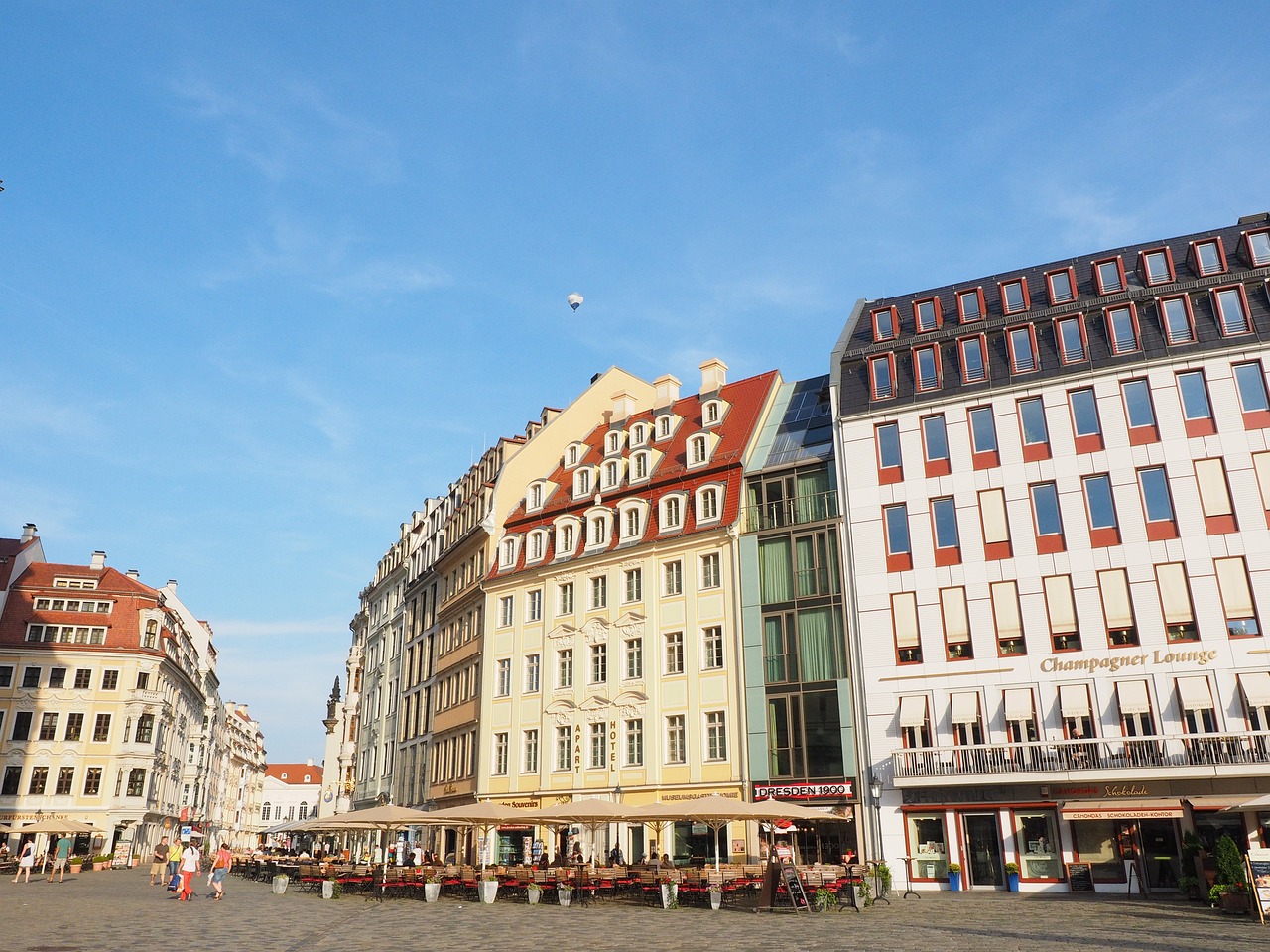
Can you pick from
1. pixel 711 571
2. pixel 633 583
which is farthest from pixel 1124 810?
pixel 633 583

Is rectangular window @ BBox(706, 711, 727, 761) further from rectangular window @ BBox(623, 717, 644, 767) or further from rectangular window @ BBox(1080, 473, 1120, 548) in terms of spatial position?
rectangular window @ BBox(1080, 473, 1120, 548)

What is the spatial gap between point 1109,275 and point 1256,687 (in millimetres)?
16427

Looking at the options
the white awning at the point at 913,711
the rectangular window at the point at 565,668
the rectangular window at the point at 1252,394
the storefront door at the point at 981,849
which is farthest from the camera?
the rectangular window at the point at 565,668

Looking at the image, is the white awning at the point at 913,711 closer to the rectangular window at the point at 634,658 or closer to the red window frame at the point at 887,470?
the red window frame at the point at 887,470

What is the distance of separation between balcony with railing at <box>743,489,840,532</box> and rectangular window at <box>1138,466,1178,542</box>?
10.8m

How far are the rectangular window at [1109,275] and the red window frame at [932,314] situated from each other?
5.92m

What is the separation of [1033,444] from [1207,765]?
12.2 meters

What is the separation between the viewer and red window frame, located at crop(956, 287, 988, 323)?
135ft

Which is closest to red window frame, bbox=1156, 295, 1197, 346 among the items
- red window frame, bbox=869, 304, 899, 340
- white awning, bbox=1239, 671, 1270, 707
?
red window frame, bbox=869, 304, 899, 340

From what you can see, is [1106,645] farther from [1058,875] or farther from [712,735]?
[712,735]

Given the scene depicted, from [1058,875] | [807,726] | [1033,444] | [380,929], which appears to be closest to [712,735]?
[807,726]

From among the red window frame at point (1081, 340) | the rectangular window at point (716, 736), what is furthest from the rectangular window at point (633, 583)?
the red window frame at point (1081, 340)

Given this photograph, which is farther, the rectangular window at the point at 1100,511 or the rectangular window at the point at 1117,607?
the rectangular window at the point at 1100,511

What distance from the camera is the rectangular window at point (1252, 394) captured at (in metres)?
34.3
